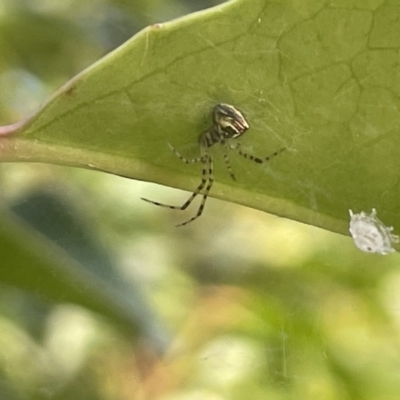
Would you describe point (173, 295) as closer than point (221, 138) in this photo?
No

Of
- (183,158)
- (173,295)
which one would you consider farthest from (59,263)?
(173,295)

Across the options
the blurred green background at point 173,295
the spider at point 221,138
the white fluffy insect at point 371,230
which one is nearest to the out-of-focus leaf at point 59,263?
the blurred green background at point 173,295

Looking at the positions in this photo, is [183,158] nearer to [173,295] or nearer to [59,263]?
[59,263]

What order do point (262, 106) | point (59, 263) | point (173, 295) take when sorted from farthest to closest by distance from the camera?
1. point (173, 295)
2. point (59, 263)
3. point (262, 106)

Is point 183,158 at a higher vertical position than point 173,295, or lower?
lower

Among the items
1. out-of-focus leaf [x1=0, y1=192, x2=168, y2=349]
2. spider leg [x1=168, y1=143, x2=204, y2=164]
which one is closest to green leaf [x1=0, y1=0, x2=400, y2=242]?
spider leg [x1=168, y1=143, x2=204, y2=164]

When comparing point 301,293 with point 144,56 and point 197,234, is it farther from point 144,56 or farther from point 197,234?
point 144,56

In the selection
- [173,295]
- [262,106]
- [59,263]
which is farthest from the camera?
[173,295]
